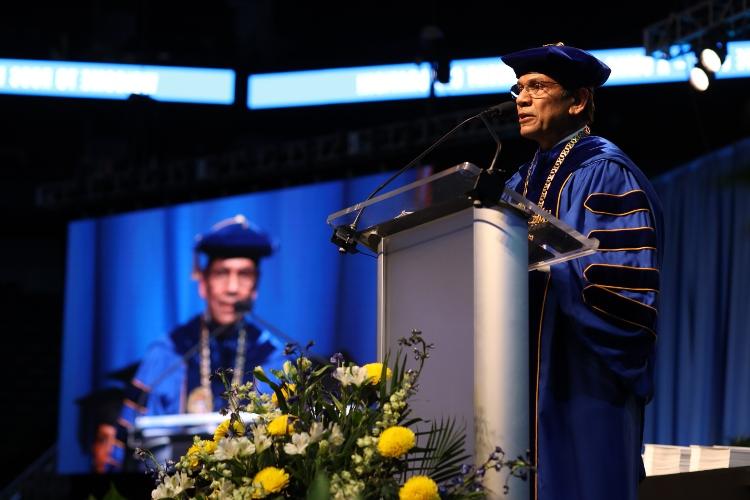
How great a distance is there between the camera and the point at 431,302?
6.42 ft

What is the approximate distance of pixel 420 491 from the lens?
5.23 feet

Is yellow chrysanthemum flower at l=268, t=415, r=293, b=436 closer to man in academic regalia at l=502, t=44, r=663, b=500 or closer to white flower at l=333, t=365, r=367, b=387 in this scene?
white flower at l=333, t=365, r=367, b=387

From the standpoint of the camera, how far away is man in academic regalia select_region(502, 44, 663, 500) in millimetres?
1976

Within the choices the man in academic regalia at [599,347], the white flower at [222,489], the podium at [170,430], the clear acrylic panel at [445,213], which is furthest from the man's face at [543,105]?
the podium at [170,430]

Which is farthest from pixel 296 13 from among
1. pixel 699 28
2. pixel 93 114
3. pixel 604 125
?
pixel 699 28

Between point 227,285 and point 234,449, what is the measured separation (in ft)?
22.2

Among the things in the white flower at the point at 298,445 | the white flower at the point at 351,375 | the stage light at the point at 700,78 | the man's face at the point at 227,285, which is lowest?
the white flower at the point at 298,445

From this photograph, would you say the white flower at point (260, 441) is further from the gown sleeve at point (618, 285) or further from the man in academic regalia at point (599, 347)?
the gown sleeve at point (618, 285)

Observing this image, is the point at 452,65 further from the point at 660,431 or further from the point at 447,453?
the point at 447,453

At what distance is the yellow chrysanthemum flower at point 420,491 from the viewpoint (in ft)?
5.22

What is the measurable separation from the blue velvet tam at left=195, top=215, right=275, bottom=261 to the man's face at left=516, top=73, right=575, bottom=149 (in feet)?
20.4

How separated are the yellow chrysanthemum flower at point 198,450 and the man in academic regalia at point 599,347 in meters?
0.56

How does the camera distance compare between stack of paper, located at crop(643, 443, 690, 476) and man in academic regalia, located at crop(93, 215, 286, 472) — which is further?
man in academic regalia, located at crop(93, 215, 286, 472)

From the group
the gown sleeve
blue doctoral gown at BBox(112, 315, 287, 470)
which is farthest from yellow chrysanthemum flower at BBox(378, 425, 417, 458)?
blue doctoral gown at BBox(112, 315, 287, 470)
